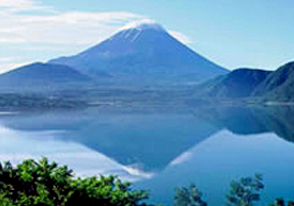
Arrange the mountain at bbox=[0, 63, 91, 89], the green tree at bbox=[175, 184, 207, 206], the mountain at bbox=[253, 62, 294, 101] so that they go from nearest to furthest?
the green tree at bbox=[175, 184, 207, 206] → the mountain at bbox=[253, 62, 294, 101] → the mountain at bbox=[0, 63, 91, 89]

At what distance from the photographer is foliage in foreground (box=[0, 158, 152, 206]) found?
25.7 feet

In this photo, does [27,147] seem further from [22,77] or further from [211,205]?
[22,77]

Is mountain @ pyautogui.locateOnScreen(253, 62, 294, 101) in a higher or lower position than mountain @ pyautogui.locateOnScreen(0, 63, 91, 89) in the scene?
lower

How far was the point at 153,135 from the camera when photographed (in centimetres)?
5269

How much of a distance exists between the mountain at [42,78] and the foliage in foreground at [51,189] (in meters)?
166

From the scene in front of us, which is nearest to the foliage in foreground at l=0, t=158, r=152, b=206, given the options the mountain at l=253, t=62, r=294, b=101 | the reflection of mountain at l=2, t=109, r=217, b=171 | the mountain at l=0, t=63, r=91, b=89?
the reflection of mountain at l=2, t=109, r=217, b=171

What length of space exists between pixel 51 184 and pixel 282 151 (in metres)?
35.2

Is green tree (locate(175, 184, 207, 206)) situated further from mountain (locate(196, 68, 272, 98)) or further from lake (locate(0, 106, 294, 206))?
mountain (locate(196, 68, 272, 98))

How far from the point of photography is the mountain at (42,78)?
179m

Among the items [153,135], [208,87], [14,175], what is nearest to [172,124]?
[153,135]

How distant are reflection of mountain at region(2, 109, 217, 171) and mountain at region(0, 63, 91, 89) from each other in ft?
335

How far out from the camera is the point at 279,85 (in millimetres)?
128375

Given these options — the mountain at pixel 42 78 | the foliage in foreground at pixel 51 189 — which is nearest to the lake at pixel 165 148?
the foliage in foreground at pixel 51 189

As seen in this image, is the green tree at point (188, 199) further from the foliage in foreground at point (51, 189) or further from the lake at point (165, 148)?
the foliage in foreground at point (51, 189)
